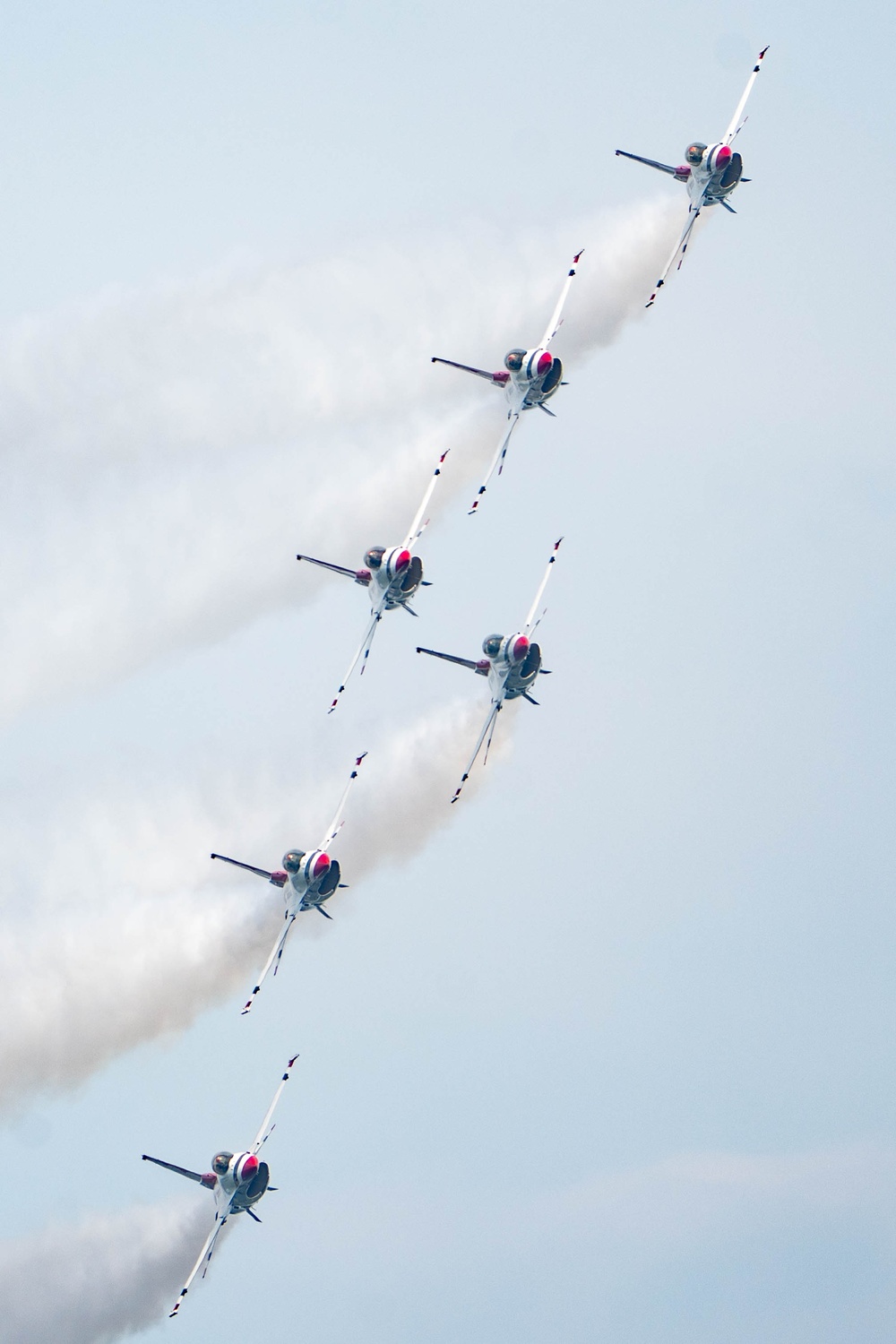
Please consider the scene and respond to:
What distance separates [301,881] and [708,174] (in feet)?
106

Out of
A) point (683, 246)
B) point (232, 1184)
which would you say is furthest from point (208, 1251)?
point (683, 246)

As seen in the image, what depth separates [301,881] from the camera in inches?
3831

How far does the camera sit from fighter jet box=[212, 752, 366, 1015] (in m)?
97.2

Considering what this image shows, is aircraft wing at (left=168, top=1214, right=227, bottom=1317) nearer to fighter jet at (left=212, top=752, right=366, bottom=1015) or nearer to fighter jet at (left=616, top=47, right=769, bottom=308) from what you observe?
fighter jet at (left=212, top=752, right=366, bottom=1015)

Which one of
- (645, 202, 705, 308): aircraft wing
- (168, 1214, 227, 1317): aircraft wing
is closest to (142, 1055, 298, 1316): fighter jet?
(168, 1214, 227, 1317): aircraft wing

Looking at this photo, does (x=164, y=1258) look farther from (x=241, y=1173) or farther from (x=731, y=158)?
(x=731, y=158)

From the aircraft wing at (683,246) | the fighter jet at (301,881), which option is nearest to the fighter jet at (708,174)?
the aircraft wing at (683,246)

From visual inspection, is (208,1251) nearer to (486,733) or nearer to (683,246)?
(486,733)

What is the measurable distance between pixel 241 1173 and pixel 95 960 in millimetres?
10509

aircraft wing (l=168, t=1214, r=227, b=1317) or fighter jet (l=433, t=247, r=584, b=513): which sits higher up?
fighter jet (l=433, t=247, r=584, b=513)

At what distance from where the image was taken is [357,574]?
99250mm

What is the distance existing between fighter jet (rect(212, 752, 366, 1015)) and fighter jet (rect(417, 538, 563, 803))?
5.69 meters

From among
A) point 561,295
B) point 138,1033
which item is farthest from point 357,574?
point 138,1033

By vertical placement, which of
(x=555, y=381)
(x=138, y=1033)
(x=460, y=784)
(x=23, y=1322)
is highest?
(x=555, y=381)
